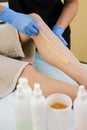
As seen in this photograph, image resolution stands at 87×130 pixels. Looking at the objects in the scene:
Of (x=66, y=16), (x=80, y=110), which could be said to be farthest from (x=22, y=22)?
(x=80, y=110)

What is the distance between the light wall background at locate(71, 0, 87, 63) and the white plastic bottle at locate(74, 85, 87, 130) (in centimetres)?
172

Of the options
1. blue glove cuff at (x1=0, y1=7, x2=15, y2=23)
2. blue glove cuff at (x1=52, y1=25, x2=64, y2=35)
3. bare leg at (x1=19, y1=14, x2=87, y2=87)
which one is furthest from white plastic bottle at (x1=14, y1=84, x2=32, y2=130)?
blue glove cuff at (x1=52, y1=25, x2=64, y2=35)

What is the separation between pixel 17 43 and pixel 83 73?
41cm

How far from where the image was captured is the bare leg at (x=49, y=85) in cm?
127

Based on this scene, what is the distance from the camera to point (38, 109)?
3.15ft

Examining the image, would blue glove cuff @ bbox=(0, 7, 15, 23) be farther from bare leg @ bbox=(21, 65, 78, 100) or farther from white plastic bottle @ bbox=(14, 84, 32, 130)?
white plastic bottle @ bbox=(14, 84, 32, 130)

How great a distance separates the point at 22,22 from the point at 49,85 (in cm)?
37

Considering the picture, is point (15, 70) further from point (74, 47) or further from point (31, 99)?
point (74, 47)

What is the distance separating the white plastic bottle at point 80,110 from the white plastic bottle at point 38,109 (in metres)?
0.11

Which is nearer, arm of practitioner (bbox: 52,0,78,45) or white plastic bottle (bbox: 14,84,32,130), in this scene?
white plastic bottle (bbox: 14,84,32,130)

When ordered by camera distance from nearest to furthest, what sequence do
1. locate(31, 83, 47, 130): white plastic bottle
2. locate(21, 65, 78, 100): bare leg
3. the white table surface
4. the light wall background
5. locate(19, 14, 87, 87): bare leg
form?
locate(31, 83, 47, 130): white plastic bottle, the white table surface, locate(21, 65, 78, 100): bare leg, locate(19, 14, 87, 87): bare leg, the light wall background

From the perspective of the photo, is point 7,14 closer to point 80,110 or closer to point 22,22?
point 22,22

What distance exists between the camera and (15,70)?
4.67 ft

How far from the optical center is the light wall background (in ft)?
8.38
